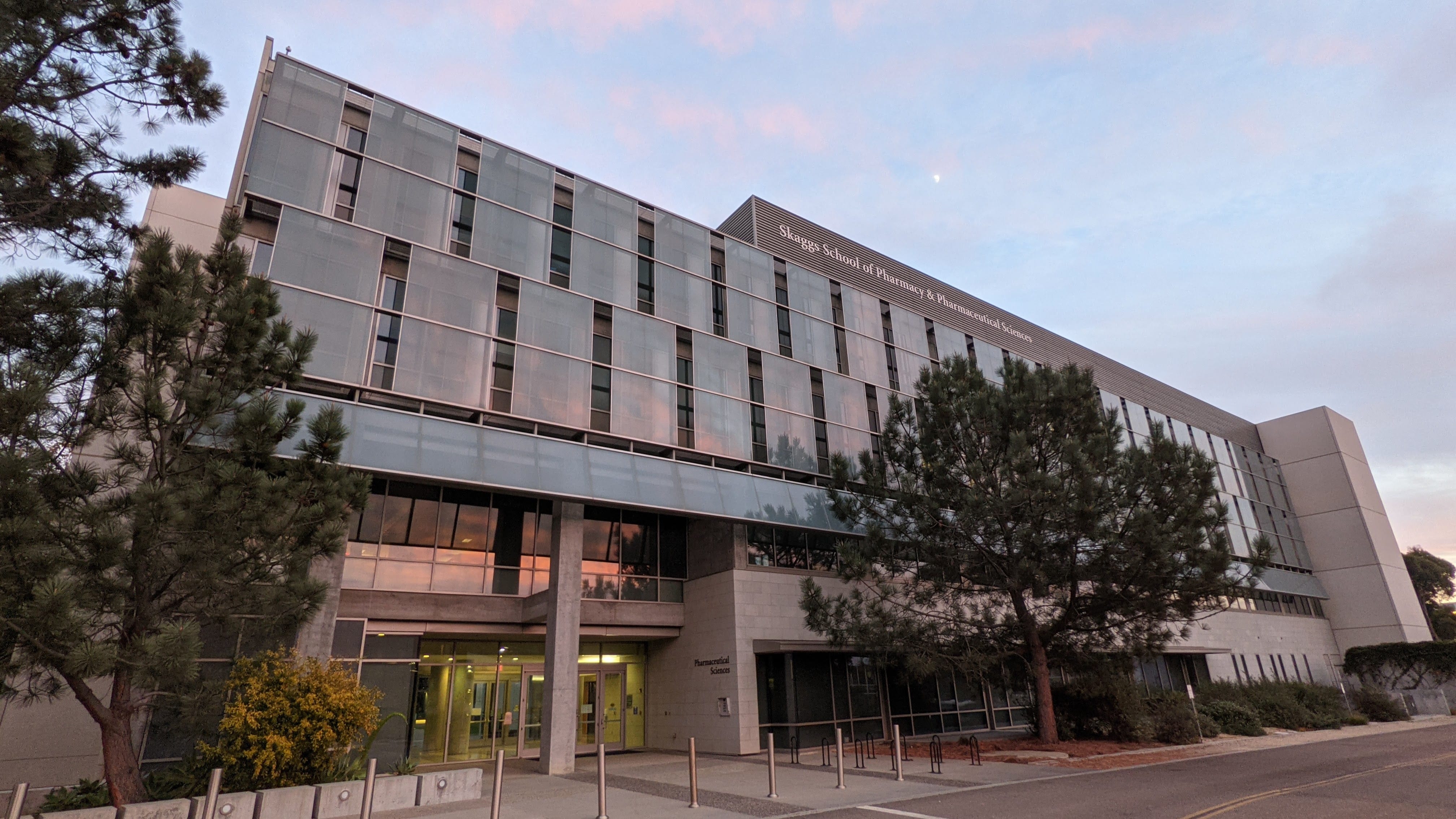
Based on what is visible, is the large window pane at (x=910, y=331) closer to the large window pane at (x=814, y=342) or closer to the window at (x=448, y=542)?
the large window pane at (x=814, y=342)

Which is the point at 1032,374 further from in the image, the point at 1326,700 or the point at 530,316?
the point at 1326,700

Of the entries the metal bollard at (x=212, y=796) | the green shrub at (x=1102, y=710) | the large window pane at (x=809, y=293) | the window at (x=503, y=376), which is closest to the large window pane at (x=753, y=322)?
the large window pane at (x=809, y=293)

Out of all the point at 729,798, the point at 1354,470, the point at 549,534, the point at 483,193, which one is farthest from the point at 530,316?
the point at 1354,470

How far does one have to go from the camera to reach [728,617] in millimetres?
21422

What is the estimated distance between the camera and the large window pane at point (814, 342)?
27.9 meters

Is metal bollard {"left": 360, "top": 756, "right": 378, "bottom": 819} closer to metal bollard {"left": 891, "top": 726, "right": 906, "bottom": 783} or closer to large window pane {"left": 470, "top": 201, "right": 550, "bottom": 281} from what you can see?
metal bollard {"left": 891, "top": 726, "right": 906, "bottom": 783}

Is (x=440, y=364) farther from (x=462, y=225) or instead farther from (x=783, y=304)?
(x=783, y=304)

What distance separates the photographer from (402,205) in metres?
20.3

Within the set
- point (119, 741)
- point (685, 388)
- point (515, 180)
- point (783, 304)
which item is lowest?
point (119, 741)

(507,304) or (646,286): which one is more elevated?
(646,286)

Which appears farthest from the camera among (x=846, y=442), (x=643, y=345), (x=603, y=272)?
(x=846, y=442)

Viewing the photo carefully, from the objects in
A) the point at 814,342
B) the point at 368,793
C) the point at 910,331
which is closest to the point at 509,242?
the point at 814,342

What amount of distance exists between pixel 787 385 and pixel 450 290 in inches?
488

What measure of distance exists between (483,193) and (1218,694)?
112 ft
